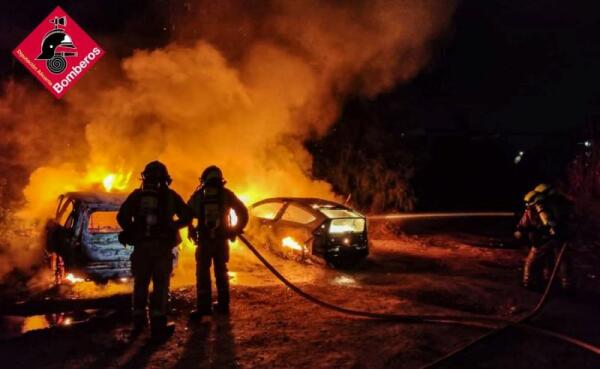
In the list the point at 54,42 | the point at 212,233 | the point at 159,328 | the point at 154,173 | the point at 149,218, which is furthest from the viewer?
the point at 54,42

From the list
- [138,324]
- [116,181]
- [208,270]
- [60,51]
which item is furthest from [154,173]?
[60,51]

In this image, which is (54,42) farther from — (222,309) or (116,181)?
(222,309)

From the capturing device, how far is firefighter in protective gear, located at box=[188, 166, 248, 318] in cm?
546

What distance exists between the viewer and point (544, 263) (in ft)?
24.3

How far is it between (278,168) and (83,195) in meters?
8.34

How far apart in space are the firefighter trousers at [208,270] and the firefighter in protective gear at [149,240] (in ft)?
1.93

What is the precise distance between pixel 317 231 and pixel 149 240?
4.30 metres

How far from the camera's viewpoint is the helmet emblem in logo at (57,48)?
1427 cm

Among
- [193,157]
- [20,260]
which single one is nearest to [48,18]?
[193,157]

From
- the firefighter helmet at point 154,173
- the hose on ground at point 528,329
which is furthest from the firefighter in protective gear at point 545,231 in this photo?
the firefighter helmet at point 154,173

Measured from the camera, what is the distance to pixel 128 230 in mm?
4852

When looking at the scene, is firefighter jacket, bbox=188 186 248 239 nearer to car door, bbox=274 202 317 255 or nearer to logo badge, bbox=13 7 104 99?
car door, bbox=274 202 317 255

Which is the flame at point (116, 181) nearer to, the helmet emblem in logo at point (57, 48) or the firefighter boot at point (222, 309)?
the firefighter boot at point (222, 309)

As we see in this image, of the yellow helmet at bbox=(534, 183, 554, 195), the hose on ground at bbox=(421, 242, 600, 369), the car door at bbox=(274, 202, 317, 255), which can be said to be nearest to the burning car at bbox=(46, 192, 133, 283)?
the car door at bbox=(274, 202, 317, 255)
